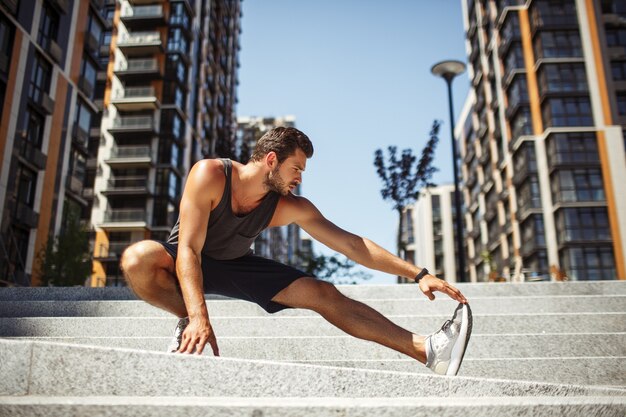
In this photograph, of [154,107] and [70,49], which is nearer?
[70,49]

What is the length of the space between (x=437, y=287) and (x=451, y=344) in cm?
32

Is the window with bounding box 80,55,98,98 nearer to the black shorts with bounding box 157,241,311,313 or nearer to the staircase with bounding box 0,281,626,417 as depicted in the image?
the staircase with bounding box 0,281,626,417

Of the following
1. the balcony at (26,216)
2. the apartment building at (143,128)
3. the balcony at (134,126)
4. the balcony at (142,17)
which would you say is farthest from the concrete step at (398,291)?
the balcony at (142,17)

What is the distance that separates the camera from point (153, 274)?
302 cm

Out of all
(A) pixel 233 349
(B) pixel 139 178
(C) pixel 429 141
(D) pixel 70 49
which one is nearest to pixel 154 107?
(B) pixel 139 178

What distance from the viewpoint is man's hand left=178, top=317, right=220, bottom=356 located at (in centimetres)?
225

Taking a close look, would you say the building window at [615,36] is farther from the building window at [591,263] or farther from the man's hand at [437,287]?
the man's hand at [437,287]

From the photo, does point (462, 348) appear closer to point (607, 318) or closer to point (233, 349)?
point (233, 349)

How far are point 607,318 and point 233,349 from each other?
319 cm

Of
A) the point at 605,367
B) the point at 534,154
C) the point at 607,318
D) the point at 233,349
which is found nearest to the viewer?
the point at 605,367

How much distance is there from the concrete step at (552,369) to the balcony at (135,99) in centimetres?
3670

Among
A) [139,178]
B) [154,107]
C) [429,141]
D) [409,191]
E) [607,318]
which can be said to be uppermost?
[154,107]

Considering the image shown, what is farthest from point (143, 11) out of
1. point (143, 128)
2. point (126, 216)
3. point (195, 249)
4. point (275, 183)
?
point (195, 249)

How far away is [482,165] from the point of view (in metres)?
50.1
